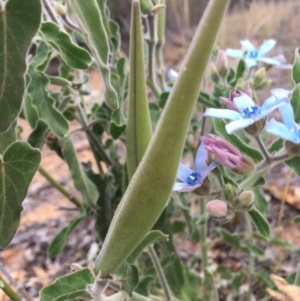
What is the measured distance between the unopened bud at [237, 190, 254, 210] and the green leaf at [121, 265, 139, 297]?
173mm

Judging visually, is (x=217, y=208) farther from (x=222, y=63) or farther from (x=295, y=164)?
(x=222, y=63)

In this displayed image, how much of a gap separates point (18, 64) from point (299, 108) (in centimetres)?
30

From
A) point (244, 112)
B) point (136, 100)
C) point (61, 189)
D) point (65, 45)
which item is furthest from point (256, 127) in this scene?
point (61, 189)

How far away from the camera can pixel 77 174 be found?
2.55ft

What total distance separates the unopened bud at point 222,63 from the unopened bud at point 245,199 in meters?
0.32

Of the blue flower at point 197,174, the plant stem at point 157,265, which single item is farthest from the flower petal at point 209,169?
the plant stem at point 157,265

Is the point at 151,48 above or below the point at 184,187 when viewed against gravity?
above

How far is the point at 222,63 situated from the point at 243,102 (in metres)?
0.29

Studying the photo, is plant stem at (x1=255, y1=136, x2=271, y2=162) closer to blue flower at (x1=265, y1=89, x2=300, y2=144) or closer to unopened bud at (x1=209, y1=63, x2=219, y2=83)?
blue flower at (x1=265, y1=89, x2=300, y2=144)

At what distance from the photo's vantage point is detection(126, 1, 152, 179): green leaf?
52cm

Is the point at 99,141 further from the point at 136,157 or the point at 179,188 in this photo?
the point at 179,188

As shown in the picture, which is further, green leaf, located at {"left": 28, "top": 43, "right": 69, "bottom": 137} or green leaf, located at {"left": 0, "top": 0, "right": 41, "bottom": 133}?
green leaf, located at {"left": 28, "top": 43, "right": 69, "bottom": 137}

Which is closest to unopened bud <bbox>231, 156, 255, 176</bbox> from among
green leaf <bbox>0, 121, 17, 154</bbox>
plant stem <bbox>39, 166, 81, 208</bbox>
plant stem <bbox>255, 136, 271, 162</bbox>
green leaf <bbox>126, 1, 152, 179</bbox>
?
plant stem <bbox>255, 136, 271, 162</bbox>

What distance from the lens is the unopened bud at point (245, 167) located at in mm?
476
